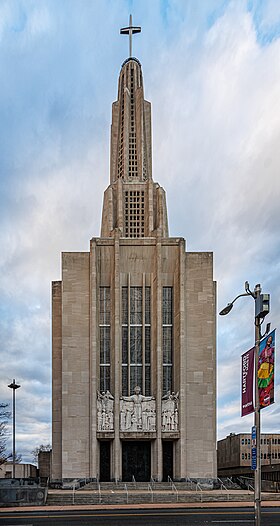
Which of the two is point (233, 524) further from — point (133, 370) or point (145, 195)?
point (145, 195)

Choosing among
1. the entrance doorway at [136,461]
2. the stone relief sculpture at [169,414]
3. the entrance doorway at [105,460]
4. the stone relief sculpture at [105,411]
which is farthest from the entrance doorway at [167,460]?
the stone relief sculpture at [105,411]

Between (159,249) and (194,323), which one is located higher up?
(159,249)

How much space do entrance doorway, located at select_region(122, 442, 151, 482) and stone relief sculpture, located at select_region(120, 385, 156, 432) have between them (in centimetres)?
257

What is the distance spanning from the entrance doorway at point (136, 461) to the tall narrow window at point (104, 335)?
4.77 meters

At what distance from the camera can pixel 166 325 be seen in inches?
2053

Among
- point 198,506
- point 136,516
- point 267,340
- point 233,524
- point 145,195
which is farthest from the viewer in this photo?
point 145,195

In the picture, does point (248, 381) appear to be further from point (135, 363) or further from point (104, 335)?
point (104, 335)

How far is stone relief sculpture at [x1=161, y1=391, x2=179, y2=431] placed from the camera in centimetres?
4944

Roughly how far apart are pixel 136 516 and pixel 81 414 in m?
23.1

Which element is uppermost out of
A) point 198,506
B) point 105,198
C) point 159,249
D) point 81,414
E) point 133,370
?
point 105,198

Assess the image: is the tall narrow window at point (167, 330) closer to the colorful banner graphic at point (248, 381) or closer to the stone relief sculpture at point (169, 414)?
the stone relief sculpture at point (169, 414)

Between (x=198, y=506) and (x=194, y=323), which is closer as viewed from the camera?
(x=198, y=506)

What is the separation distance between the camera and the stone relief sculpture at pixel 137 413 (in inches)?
Result: 1937

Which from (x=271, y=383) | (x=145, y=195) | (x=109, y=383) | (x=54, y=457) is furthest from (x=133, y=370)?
(x=271, y=383)
